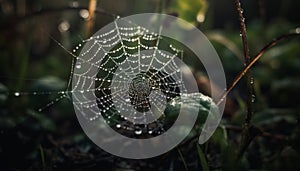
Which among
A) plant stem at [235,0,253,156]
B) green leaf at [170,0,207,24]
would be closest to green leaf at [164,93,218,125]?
plant stem at [235,0,253,156]

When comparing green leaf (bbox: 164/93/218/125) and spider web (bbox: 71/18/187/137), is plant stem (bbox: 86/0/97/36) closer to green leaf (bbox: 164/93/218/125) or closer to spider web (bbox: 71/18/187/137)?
spider web (bbox: 71/18/187/137)

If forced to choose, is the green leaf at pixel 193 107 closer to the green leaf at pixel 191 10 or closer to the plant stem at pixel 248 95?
the plant stem at pixel 248 95

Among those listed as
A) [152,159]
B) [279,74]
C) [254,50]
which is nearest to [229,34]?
[254,50]

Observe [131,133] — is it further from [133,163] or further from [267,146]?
[267,146]

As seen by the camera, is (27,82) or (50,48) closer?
(27,82)

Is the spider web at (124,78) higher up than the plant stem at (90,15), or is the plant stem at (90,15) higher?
the plant stem at (90,15)

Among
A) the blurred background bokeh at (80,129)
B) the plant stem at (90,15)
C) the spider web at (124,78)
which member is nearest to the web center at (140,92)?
the spider web at (124,78)

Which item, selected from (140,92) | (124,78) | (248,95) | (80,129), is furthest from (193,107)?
(80,129)
